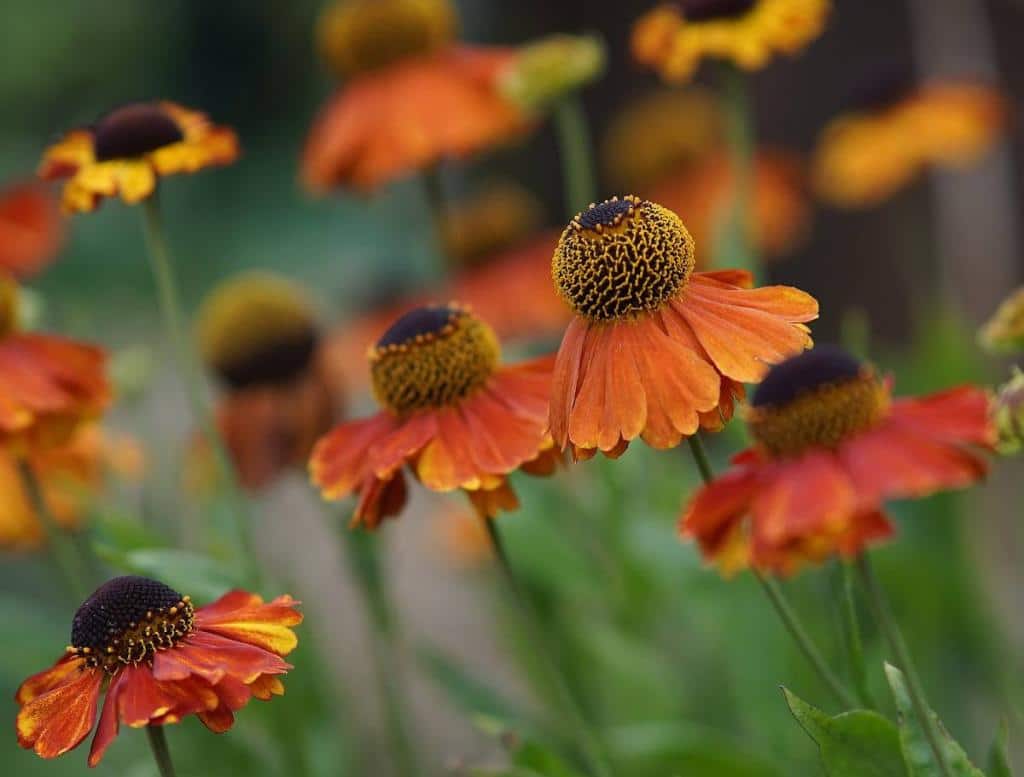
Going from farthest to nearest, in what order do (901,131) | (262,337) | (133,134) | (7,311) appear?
(901,131)
(262,337)
(7,311)
(133,134)

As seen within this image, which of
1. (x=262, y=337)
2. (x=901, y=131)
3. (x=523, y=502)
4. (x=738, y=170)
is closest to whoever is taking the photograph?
(x=738, y=170)

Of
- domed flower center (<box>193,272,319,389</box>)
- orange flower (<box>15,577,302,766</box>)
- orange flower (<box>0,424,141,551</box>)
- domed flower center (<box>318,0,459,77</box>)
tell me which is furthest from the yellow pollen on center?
domed flower center (<box>318,0,459,77</box>)

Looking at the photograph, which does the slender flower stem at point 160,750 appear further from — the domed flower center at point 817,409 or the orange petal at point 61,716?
the domed flower center at point 817,409

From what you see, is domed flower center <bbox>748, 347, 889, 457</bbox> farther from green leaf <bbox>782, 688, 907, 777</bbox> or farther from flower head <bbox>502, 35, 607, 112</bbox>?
flower head <bbox>502, 35, 607, 112</bbox>

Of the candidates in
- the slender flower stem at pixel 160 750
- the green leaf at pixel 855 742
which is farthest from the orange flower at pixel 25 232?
the green leaf at pixel 855 742

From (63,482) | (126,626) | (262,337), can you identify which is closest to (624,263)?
(126,626)

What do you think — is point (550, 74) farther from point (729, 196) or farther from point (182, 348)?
point (729, 196)

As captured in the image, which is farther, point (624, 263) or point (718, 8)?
point (718, 8)
